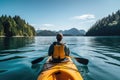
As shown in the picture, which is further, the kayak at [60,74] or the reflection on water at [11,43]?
the reflection on water at [11,43]

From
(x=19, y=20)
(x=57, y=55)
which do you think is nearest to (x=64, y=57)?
(x=57, y=55)

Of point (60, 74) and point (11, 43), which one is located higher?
point (60, 74)

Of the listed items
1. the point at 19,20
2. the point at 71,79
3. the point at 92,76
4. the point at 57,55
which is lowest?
the point at 92,76

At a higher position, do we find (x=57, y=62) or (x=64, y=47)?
(x=64, y=47)

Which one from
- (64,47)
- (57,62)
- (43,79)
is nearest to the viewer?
(43,79)

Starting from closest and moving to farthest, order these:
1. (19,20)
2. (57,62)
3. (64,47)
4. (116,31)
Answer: (57,62) < (64,47) < (19,20) < (116,31)

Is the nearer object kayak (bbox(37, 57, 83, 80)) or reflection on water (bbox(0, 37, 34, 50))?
kayak (bbox(37, 57, 83, 80))

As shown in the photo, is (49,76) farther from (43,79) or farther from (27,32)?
(27,32)

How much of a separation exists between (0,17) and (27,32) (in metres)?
34.5

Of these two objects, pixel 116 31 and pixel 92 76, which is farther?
pixel 116 31

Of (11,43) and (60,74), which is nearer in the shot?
(60,74)

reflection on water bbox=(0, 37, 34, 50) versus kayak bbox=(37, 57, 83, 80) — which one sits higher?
kayak bbox=(37, 57, 83, 80)

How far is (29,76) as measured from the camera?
13.2 meters

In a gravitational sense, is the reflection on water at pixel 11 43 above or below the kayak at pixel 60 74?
below
